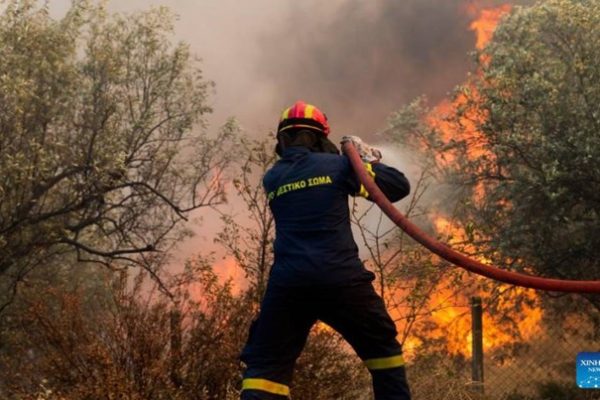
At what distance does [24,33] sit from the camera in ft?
28.4

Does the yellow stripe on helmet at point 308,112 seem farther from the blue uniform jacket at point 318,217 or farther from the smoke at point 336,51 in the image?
the smoke at point 336,51

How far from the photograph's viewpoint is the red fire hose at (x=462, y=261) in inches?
99.0

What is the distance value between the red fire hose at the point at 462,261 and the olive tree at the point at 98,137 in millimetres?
6223

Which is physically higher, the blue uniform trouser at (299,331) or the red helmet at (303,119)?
the red helmet at (303,119)

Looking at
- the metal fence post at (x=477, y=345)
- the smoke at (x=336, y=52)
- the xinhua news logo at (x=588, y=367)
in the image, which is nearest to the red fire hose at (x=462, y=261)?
the xinhua news logo at (x=588, y=367)

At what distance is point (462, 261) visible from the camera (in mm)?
2637

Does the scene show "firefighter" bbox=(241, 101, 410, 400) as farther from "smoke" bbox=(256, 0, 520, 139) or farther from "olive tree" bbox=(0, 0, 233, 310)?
"smoke" bbox=(256, 0, 520, 139)

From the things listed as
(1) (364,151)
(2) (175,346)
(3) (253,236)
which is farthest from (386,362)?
(3) (253,236)

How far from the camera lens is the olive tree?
28.2 feet

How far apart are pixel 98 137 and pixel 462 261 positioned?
7.57 m

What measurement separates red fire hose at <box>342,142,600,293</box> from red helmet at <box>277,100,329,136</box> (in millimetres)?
213

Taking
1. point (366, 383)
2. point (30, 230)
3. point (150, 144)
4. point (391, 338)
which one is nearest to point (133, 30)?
point (150, 144)

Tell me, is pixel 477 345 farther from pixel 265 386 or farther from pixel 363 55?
pixel 363 55

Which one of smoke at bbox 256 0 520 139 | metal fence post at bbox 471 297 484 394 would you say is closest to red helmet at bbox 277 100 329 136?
metal fence post at bbox 471 297 484 394
